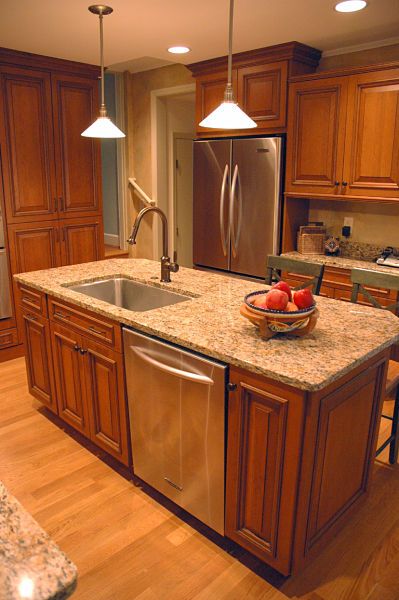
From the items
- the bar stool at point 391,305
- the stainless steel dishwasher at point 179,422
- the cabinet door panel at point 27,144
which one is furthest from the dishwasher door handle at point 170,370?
the cabinet door panel at point 27,144

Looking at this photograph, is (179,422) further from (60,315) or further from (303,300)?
(60,315)

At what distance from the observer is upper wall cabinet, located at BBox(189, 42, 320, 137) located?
3523mm

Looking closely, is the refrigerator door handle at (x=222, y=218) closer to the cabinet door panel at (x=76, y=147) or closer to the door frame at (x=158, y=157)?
the cabinet door panel at (x=76, y=147)

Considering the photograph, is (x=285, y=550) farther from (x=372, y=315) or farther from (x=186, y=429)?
(x=372, y=315)

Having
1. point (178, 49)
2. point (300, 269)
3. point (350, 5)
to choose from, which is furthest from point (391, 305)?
point (178, 49)

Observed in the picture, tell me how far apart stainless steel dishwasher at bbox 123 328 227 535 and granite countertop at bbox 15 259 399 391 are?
70mm

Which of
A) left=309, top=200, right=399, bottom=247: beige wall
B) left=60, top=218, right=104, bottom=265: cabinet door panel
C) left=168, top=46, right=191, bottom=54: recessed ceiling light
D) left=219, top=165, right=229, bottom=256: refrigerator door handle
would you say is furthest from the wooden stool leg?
left=60, top=218, right=104, bottom=265: cabinet door panel

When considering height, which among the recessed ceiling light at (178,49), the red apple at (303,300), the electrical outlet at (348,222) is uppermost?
the recessed ceiling light at (178,49)

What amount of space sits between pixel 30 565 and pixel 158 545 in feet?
4.69

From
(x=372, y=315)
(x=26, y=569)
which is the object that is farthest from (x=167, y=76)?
(x=26, y=569)

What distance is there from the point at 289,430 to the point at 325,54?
315 cm

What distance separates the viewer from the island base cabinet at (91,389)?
7.68ft

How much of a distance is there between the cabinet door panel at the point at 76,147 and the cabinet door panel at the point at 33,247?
0.82 ft

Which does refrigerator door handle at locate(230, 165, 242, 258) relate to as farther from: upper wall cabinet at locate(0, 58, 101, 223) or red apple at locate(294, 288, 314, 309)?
red apple at locate(294, 288, 314, 309)
